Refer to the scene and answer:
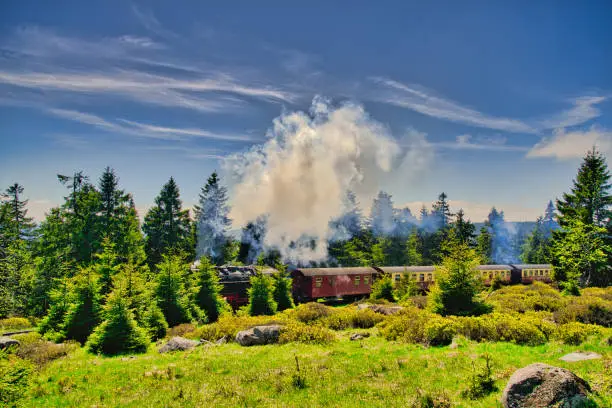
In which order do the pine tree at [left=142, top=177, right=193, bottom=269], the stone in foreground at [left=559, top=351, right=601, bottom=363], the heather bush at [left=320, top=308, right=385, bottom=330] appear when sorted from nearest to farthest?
the stone in foreground at [left=559, top=351, right=601, bottom=363]
the heather bush at [left=320, top=308, right=385, bottom=330]
the pine tree at [left=142, top=177, right=193, bottom=269]

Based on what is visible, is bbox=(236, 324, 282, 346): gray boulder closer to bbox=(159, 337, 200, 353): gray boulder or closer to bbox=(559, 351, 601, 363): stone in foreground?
bbox=(159, 337, 200, 353): gray boulder

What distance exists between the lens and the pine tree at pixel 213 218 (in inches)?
2283

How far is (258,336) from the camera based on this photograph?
18.9 metres

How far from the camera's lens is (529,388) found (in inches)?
321

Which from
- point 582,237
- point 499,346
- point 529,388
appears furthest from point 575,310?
point 582,237

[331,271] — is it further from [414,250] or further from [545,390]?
[545,390]

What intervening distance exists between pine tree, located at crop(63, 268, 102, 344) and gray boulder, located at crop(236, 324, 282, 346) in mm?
8751

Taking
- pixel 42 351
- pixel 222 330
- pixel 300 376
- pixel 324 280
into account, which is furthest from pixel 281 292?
pixel 300 376

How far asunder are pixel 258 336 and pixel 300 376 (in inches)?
302

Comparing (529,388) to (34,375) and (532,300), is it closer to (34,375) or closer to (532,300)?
(34,375)

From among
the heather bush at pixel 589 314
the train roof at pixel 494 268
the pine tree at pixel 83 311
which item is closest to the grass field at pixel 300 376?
the pine tree at pixel 83 311

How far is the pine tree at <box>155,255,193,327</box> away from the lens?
2475 cm

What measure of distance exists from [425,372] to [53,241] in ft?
134

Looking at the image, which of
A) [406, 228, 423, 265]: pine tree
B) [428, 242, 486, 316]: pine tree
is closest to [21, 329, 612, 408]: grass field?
[428, 242, 486, 316]: pine tree
